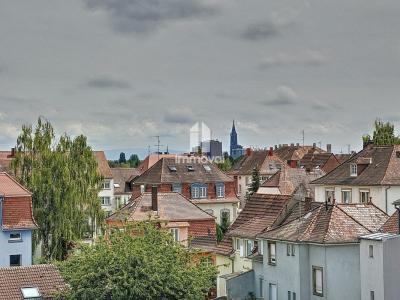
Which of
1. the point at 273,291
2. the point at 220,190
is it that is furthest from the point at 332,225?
the point at 220,190

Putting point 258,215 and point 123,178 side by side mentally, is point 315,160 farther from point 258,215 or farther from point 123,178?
point 258,215

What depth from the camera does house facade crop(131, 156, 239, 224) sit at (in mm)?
87812

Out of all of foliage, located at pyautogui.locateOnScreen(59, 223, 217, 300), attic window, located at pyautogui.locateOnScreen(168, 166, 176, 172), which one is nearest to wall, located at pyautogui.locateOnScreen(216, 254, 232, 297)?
foliage, located at pyautogui.locateOnScreen(59, 223, 217, 300)

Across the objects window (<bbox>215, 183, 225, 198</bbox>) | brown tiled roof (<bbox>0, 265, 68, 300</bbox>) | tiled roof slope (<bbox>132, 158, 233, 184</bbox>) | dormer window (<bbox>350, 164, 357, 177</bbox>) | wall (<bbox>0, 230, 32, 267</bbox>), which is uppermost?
tiled roof slope (<bbox>132, 158, 233, 184</bbox>)

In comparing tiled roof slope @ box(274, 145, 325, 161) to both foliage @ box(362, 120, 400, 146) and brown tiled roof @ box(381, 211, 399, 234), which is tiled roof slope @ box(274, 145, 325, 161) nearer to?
foliage @ box(362, 120, 400, 146)

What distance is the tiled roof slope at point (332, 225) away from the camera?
4103cm

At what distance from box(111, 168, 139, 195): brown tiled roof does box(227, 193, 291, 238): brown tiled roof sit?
167 feet

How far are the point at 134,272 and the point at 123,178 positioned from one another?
6906 centimetres

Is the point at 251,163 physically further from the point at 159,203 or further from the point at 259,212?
the point at 259,212

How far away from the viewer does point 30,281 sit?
40219 millimetres

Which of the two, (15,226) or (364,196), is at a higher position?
(364,196)

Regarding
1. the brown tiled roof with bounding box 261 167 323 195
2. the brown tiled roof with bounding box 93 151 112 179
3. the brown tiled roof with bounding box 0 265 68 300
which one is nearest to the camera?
the brown tiled roof with bounding box 0 265 68 300

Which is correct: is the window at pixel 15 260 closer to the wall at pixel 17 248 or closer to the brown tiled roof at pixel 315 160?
the wall at pixel 17 248

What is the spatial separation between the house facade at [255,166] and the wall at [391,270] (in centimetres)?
7514
